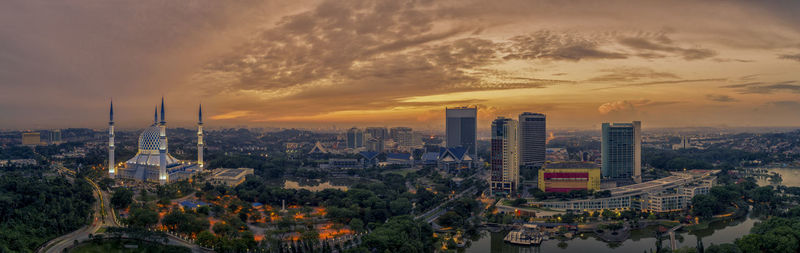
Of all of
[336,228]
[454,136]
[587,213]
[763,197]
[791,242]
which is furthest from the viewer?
[454,136]

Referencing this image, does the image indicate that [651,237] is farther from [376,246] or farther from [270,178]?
[270,178]

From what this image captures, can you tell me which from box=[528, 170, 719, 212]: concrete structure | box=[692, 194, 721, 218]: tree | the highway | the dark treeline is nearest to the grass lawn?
the highway

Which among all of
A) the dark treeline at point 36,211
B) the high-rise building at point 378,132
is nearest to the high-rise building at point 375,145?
the high-rise building at point 378,132

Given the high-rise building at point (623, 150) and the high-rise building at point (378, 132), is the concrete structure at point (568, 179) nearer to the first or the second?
the high-rise building at point (623, 150)

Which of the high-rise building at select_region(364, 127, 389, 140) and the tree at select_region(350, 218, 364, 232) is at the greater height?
the high-rise building at select_region(364, 127, 389, 140)

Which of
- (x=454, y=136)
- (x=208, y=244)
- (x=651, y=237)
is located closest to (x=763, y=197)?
(x=651, y=237)

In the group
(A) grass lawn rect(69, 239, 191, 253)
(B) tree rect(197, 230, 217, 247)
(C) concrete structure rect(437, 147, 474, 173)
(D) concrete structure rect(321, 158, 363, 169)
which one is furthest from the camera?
(D) concrete structure rect(321, 158, 363, 169)

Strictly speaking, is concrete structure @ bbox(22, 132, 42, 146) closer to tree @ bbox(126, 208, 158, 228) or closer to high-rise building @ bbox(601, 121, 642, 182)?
tree @ bbox(126, 208, 158, 228)
